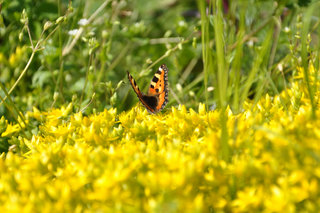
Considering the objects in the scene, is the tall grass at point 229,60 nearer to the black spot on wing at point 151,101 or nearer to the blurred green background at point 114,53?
the blurred green background at point 114,53

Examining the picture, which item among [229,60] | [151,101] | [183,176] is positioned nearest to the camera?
[183,176]

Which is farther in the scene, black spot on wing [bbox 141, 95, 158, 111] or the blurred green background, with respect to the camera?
the blurred green background

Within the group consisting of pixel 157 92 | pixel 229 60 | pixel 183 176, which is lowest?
pixel 157 92

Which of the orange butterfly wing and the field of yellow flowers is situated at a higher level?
the field of yellow flowers

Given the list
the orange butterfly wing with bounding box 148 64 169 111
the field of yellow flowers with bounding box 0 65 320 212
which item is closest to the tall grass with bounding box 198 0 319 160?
the field of yellow flowers with bounding box 0 65 320 212

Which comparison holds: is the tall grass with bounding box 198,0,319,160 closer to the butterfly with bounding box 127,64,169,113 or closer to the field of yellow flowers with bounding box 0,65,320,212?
the field of yellow flowers with bounding box 0,65,320,212

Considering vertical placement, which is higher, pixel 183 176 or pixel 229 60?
pixel 183 176

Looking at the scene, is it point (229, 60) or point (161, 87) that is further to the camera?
point (161, 87)

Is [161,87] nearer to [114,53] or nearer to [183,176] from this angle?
[183,176]

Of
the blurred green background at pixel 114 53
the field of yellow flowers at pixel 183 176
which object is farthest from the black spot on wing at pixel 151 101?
the field of yellow flowers at pixel 183 176

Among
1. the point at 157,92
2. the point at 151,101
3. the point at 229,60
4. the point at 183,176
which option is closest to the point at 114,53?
the point at 157,92
